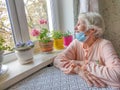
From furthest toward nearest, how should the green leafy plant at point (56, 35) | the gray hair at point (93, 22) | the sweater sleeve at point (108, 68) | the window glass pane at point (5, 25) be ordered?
the green leafy plant at point (56, 35) → the window glass pane at point (5, 25) → the gray hair at point (93, 22) → the sweater sleeve at point (108, 68)

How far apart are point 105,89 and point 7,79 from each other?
57 cm

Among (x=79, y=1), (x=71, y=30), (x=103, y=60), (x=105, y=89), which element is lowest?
(x=105, y=89)

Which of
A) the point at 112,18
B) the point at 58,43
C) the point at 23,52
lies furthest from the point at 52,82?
the point at 112,18

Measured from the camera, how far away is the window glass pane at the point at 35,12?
133cm

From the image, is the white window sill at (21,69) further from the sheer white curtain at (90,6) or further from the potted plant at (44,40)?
the sheer white curtain at (90,6)

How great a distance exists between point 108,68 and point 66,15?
2.49 ft

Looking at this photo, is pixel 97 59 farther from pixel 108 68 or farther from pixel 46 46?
pixel 46 46

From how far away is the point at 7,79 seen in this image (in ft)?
3.17

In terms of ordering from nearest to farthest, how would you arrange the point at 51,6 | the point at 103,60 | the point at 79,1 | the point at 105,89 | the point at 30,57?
the point at 105,89, the point at 103,60, the point at 30,57, the point at 79,1, the point at 51,6

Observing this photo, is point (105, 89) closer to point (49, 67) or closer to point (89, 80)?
point (89, 80)

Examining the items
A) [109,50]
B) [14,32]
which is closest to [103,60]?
[109,50]

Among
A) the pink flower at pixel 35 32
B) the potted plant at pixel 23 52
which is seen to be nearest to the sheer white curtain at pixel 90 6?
the pink flower at pixel 35 32

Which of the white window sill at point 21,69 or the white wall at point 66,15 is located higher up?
the white wall at point 66,15

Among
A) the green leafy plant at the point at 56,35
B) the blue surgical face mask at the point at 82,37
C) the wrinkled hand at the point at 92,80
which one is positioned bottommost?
the wrinkled hand at the point at 92,80
